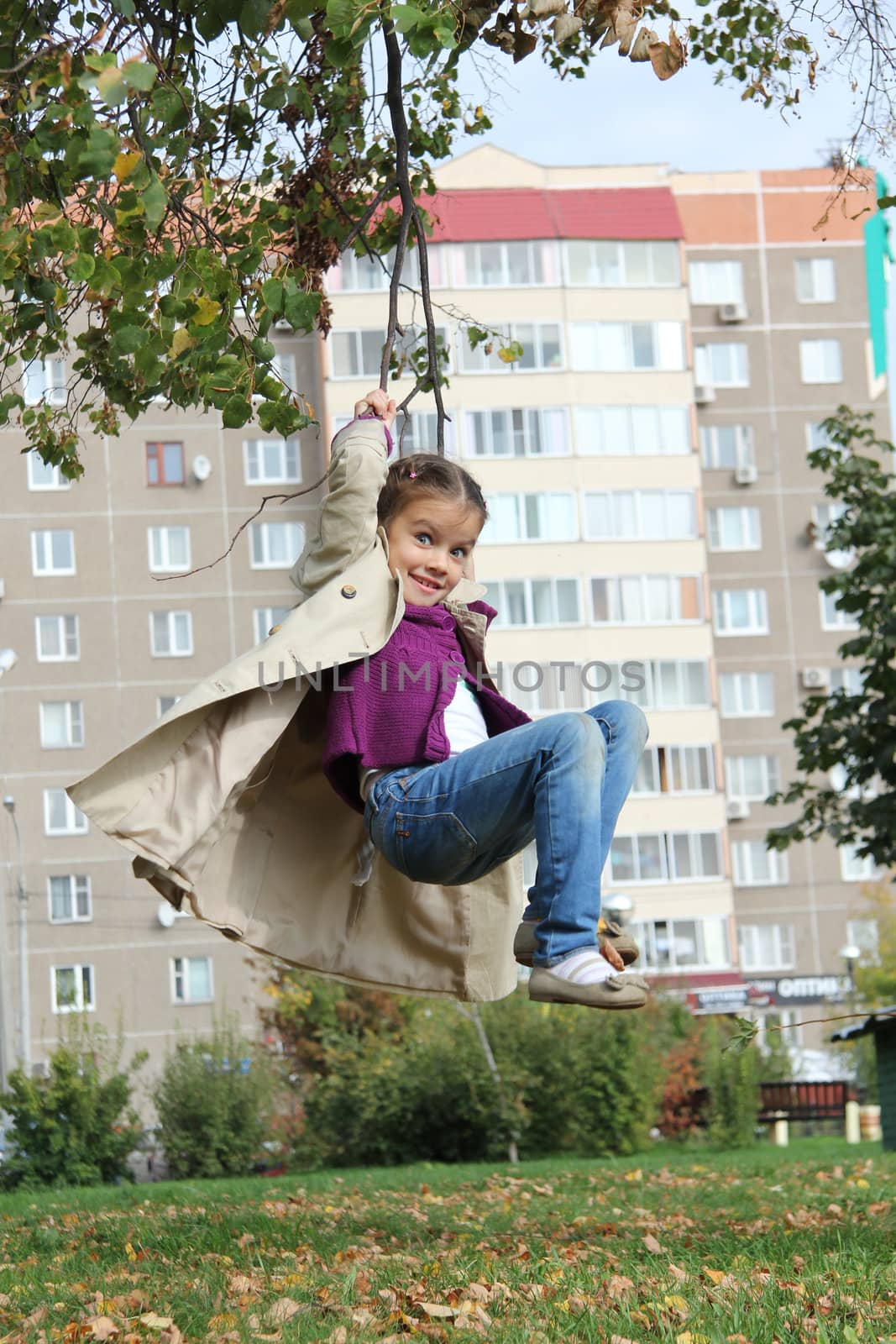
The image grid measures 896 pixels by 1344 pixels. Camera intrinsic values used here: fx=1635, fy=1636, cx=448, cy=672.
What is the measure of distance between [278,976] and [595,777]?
22.9 meters

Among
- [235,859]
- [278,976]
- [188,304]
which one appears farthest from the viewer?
[278,976]

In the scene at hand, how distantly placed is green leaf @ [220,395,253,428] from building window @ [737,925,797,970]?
4817 cm

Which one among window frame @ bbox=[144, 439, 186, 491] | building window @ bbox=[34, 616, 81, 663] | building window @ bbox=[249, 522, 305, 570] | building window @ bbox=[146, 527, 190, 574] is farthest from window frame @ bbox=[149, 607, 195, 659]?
window frame @ bbox=[144, 439, 186, 491]

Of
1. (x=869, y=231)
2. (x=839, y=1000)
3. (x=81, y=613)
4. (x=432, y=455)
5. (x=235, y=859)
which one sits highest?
(x=869, y=231)

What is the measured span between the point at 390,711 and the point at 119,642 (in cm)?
4315

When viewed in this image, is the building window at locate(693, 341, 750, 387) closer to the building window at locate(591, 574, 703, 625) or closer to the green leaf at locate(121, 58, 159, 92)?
the building window at locate(591, 574, 703, 625)

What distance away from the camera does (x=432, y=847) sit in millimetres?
5145

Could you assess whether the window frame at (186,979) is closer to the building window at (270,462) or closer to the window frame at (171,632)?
the window frame at (171,632)

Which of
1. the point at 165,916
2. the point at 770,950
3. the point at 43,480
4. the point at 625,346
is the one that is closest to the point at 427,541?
the point at 165,916

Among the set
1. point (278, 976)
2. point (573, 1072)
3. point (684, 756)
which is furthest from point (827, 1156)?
point (684, 756)

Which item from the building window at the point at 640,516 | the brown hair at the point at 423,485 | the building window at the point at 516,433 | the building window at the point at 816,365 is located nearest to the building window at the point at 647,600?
the building window at the point at 640,516

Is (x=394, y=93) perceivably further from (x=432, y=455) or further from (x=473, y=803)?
(x=473, y=803)

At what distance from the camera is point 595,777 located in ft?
16.3

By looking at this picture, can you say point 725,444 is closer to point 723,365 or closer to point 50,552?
point 723,365
